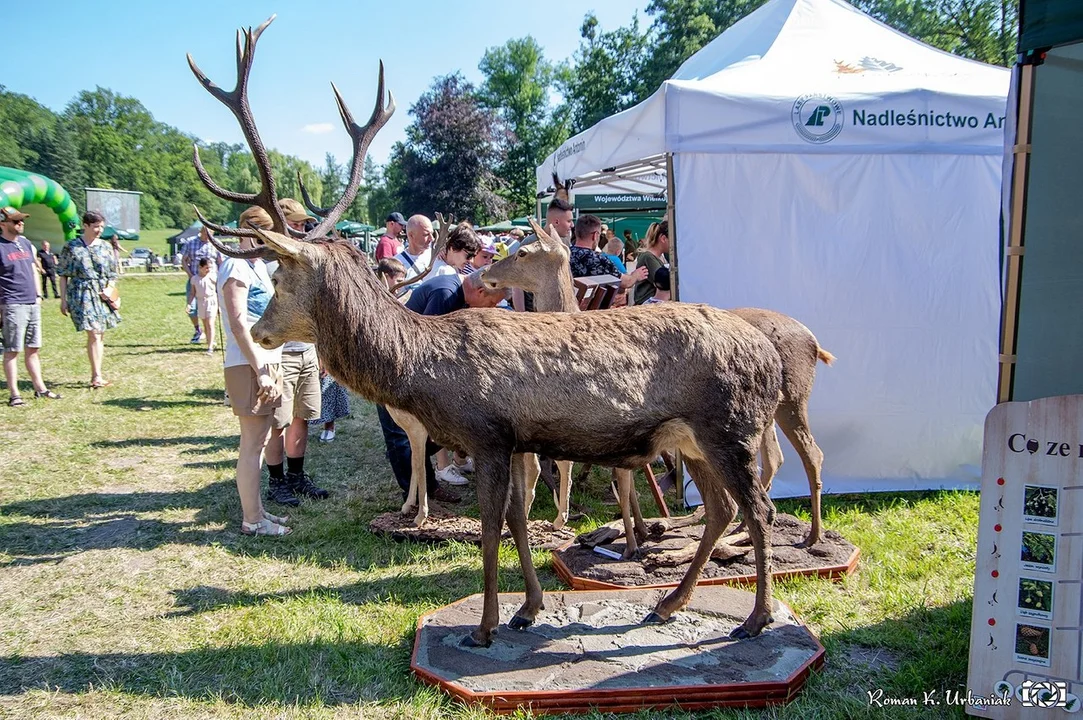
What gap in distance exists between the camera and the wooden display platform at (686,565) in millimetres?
4070

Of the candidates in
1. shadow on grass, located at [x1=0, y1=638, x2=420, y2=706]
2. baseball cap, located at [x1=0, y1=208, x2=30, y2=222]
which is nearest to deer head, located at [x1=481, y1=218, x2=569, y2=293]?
shadow on grass, located at [x1=0, y1=638, x2=420, y2=706]

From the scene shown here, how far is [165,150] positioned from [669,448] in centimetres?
10640

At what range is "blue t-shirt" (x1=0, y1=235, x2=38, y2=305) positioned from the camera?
26.8 ft

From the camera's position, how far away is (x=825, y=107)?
211 inches

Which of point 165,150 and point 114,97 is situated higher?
point 114,97

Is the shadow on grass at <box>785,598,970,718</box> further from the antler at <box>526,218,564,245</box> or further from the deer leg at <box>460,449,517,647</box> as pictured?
the antler at <box>526,218,564,245</box>

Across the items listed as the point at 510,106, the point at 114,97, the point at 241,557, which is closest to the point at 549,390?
the point at 241,557

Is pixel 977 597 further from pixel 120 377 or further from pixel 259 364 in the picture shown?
pixel 120 377

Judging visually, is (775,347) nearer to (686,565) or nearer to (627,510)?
(627,510)

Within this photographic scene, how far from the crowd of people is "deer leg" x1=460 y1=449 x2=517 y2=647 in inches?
43.2

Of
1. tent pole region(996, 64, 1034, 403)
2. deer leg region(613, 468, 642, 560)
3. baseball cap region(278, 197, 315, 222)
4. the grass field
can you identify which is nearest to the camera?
tent pole region(996, 64, 1034, 403)

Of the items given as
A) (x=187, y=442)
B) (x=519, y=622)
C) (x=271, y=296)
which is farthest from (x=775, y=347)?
(x=187, y=442)

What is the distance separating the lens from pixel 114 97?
92.2m

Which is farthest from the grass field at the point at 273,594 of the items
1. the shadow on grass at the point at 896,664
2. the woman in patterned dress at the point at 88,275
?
the woman in patterned dress at the point at 88,275
